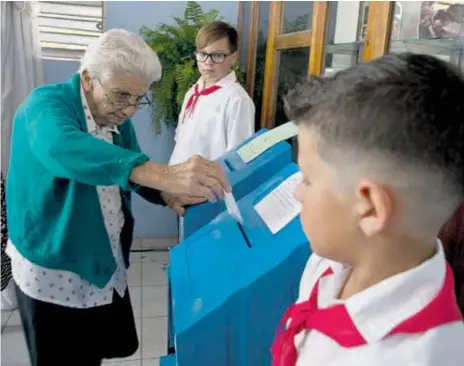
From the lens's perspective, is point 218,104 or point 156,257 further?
point 156,257

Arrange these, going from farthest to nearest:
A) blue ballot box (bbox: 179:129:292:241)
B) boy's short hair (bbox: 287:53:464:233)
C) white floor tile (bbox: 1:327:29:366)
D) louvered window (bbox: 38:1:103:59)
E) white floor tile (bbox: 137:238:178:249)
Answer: white floor tile (bbox: 137:238:178:249) < louvered window (bbox: 38:1:103:59) < white floor tile (bbox: 1:327:29:366) < blue ballot box (bbox: 179:129:292:241) < boy's short hair (bbox: 287:53:464:233)

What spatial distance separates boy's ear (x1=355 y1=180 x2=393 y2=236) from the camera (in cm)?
49

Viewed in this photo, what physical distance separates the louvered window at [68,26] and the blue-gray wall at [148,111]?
92mm

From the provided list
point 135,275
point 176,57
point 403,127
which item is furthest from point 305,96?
point 135,275

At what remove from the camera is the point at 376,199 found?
0.49 meters

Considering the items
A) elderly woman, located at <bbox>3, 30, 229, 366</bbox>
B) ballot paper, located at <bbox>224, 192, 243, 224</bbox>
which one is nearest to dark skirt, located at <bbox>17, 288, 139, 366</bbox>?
elderly woman, located at <bbox>3, 30, 229, 366</bbox>

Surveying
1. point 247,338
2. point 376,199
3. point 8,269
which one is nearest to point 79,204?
point 247,338

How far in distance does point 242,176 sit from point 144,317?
1.75m

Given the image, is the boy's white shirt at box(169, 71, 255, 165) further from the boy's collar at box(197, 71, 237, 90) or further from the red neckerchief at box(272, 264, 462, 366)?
the red neckerchief at box(272, 264, 462, 366)

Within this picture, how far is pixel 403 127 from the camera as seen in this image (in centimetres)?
46

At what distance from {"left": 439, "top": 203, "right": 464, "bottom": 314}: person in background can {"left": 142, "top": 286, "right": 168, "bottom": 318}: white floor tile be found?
2.36 meters

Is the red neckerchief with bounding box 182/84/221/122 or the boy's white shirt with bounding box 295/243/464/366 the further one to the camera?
the red neckerchief with bounding box 182/84/221/122

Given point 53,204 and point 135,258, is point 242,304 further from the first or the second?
point 135,258

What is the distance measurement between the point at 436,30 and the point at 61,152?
961 millimetres
